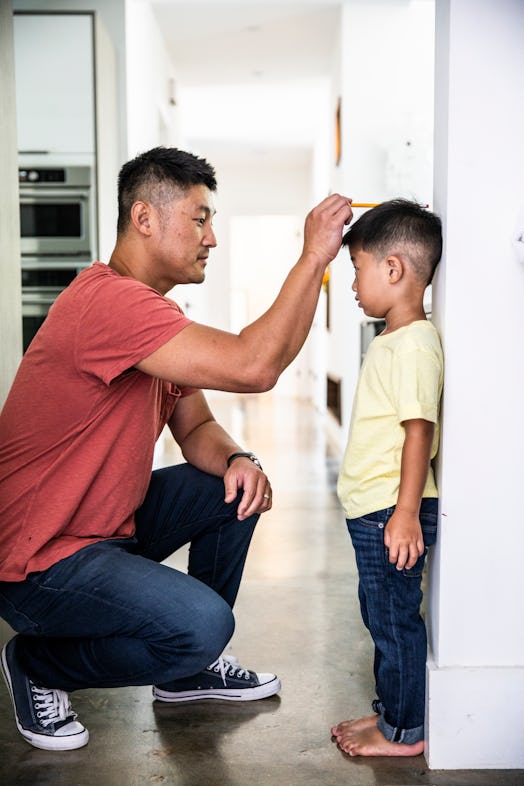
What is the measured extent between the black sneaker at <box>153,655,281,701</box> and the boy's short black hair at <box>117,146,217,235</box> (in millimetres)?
985

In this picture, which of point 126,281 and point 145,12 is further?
point 145,12

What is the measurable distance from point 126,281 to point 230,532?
68cm

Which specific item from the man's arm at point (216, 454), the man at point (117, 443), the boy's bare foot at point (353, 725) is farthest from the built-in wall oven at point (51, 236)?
the boy's bare foot at point (353, 725)

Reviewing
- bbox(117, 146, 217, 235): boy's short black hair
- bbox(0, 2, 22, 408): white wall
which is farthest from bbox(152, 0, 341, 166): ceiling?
bbox(117, 146, 217, 235): boy's short black hair

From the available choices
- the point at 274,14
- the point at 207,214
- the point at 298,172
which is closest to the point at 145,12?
the point at 274,14

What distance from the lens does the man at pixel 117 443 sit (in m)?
1.51

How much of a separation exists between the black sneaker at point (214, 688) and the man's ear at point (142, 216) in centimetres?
96

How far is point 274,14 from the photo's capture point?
5699 millimetres

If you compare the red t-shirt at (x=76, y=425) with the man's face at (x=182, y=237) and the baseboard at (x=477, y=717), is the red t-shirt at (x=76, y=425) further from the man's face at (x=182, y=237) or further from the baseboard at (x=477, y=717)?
the baseboard at (x=477, y=717)

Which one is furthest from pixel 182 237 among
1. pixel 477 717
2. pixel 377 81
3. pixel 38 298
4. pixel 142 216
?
pixel 377 81

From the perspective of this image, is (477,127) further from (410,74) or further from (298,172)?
(298,172)

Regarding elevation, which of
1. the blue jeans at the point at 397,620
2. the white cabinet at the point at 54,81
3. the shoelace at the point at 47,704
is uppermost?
the white cabinet at the point at 54,81

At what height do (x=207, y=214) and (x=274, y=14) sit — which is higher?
(x=274, y=14)

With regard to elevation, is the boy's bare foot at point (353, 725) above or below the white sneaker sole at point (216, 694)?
above
